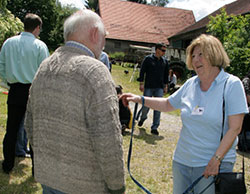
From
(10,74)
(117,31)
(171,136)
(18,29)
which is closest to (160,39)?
(117,31)

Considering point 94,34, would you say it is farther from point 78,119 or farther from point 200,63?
point 200,63

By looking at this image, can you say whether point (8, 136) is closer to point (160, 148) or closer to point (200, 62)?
point (200, 62)

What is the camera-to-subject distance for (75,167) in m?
1.64

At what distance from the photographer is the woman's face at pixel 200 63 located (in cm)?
223

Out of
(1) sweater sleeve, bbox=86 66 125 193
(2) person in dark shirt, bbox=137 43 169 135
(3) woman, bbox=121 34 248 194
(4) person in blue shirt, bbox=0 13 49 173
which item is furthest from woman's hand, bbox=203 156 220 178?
(2) person in dark shirt, bbox=137 43 169 135

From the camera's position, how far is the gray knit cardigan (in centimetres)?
156

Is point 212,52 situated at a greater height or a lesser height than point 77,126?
greater

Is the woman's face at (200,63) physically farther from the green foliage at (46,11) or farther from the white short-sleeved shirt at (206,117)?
the green foliage at (46,11)

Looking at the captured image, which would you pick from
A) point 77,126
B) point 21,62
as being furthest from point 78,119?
point 21,62

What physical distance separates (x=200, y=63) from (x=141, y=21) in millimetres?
36064

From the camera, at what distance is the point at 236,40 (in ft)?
31.8

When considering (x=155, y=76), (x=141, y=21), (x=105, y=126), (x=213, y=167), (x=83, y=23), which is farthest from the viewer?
(x=141, y=21)

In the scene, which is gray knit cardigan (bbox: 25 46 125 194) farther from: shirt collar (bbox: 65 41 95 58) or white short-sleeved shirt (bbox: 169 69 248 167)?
white short-sleeved shirt (bbox: 169 69 248 167)

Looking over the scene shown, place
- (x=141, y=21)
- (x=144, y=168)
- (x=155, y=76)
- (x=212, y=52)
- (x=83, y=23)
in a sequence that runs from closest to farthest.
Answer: (x=83, y=23), (x=212, y=52), (x=144, y=168), (x=155, y=76), (x=141, y=21)
